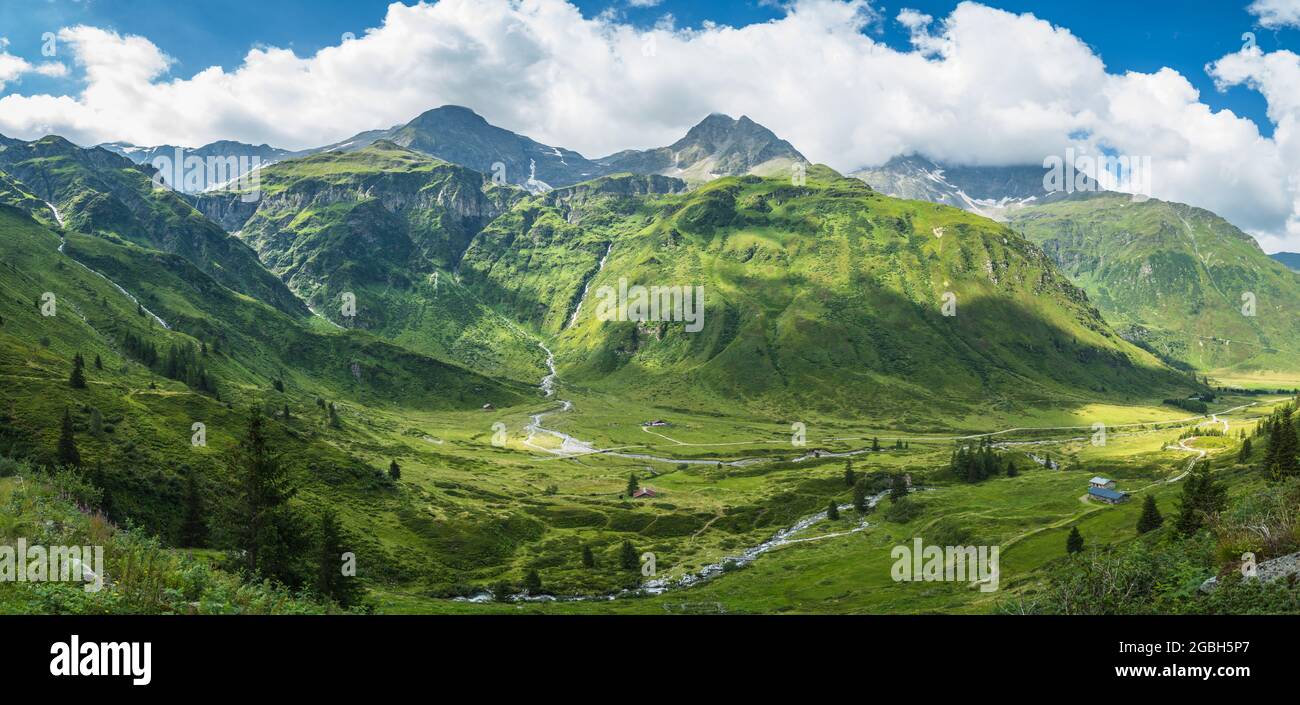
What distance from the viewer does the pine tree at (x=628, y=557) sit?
10943 centimetres

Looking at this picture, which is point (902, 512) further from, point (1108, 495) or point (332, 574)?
point (332, 574)

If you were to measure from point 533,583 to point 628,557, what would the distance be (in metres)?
20.6

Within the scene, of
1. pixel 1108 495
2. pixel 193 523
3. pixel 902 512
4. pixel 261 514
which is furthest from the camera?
pixel 902 512

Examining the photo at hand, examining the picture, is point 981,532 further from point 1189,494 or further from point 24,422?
point 24,422

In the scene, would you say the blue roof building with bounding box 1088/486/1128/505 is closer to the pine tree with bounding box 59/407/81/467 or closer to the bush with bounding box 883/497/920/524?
the bush with bounding box 883/497/920/524

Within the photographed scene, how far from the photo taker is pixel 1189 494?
66875 millimetres

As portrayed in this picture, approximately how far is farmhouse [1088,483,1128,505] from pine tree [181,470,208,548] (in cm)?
14793

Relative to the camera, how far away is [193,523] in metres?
68.3

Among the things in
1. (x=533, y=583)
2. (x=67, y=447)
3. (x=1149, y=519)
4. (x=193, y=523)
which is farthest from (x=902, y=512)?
(x=67, y=447)

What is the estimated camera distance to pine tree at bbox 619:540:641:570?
359 feet

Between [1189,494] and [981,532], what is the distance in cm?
4751

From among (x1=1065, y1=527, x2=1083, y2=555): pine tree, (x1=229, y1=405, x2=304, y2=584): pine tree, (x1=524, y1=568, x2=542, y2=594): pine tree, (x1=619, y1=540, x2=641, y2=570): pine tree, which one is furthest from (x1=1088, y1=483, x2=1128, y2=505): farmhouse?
(x1=229, y1=405, x2=304, y2=584): pine tree

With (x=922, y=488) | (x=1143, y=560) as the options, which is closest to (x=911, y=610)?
(x=1143, y=560)

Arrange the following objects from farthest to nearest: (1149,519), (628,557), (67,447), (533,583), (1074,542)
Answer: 1. (628,557)
2. (533,583)
3. (1074,542)
4. (1149,519)
5. (67,447)
